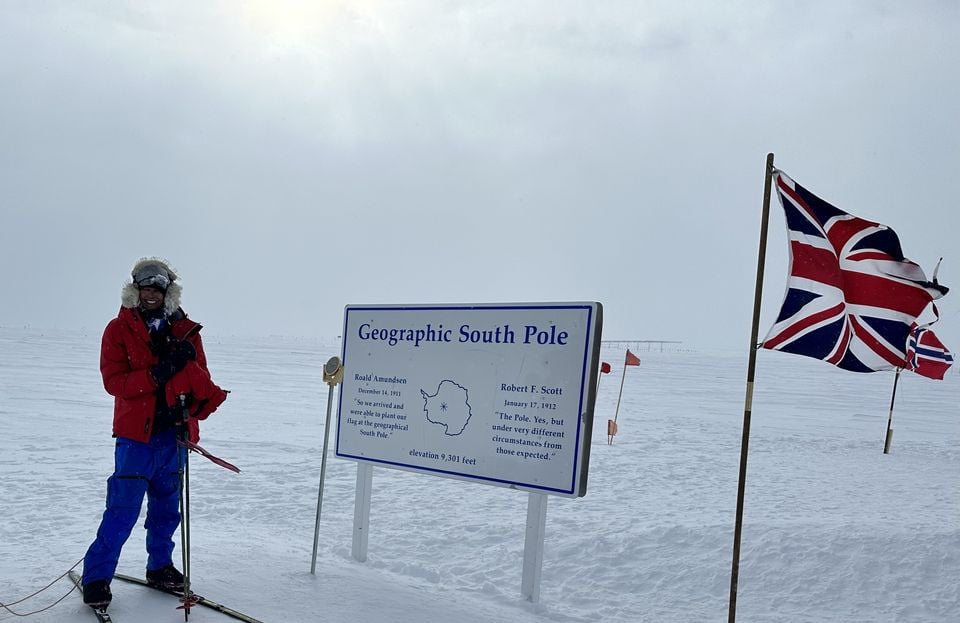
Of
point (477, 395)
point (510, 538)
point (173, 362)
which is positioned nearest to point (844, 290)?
point (477, 395)

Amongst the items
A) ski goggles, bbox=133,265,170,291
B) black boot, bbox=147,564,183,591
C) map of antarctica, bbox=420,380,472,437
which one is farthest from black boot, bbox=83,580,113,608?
map of antarctica, bbox=420,380,472,437

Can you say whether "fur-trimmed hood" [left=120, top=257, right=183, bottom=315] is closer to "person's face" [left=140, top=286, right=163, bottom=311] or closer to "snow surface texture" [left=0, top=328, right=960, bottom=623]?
"person's face" [left=140, top=286, right=163, bottom=311]

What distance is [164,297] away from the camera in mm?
4012

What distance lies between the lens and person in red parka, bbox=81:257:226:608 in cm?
374

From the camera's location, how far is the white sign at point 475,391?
14.2 ft

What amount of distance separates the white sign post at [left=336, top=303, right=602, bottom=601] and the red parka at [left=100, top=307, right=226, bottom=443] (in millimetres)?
1480

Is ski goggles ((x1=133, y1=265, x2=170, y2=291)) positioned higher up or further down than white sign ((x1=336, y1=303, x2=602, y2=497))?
higher up

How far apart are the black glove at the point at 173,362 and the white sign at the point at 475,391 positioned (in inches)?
64.9

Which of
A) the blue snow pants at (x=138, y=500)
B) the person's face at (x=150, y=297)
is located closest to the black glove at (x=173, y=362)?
the person's face at (x=150, y=297)

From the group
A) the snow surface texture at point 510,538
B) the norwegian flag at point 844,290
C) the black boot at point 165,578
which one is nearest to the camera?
the black boot at point 165,578

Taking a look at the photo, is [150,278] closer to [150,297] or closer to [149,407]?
[150,297]

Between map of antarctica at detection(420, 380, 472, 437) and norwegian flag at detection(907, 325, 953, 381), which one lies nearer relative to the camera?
map of antarctica at detection(420, 380, 472, 437)

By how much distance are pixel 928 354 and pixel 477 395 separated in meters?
13.5

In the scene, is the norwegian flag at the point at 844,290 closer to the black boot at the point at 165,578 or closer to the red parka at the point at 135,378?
the red parka at the point at 135,378
